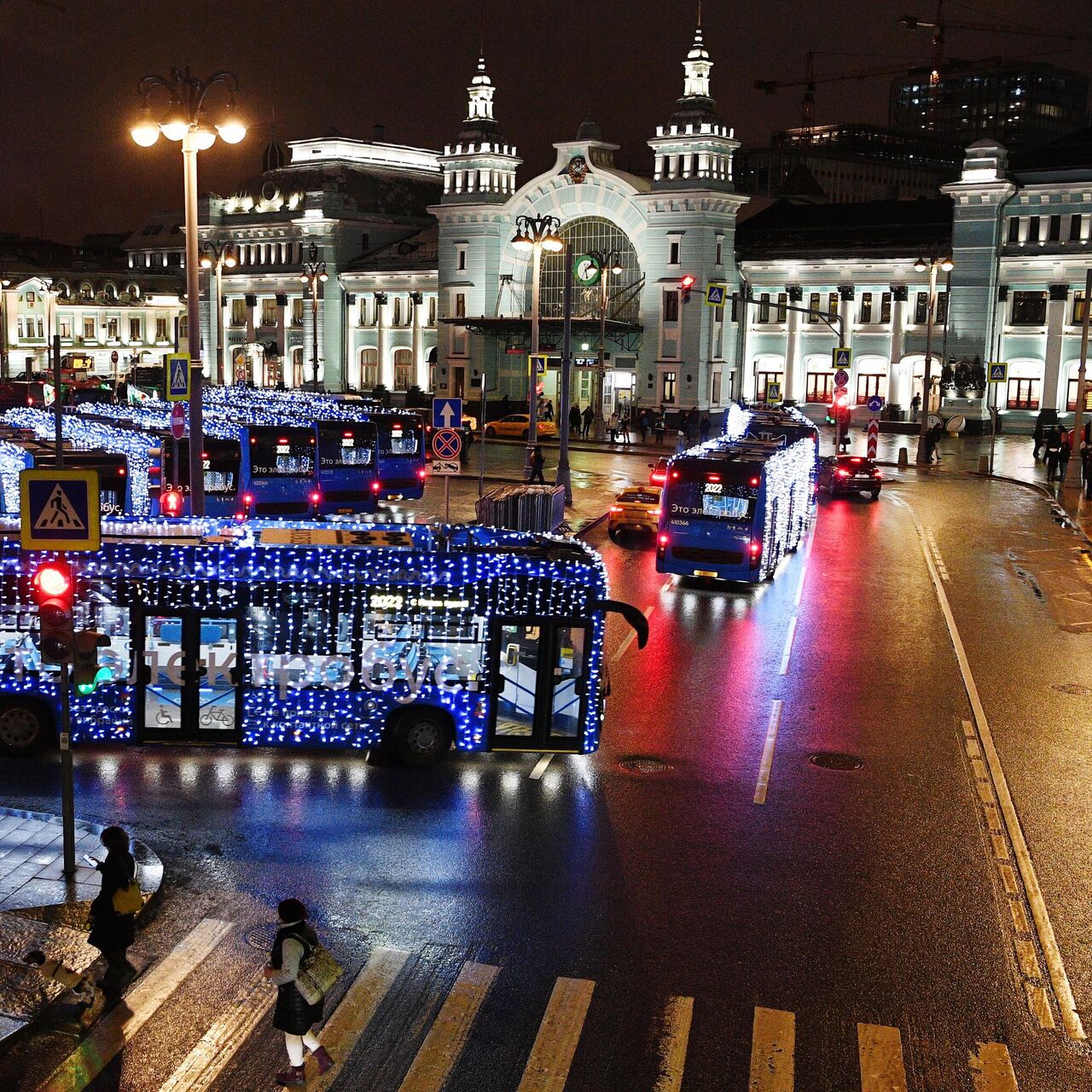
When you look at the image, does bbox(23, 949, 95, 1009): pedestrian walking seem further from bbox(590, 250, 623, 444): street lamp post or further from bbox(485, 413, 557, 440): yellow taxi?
bbox(590, 250, 623, 444): street lamp post

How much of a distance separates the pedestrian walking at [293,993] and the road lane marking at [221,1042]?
51cm

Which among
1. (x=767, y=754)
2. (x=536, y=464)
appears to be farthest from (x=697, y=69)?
(x=767, y=754)

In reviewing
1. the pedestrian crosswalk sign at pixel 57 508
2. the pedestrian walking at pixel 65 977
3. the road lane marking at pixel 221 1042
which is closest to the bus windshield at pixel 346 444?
the pedestrian crosswalk sign at pixel 57 508

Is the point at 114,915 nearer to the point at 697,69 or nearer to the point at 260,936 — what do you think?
the point at 260,936

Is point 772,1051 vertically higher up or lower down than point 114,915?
lower down

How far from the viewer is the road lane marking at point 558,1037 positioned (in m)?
8.79

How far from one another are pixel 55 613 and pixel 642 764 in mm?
6851

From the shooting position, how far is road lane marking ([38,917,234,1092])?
8867 mm

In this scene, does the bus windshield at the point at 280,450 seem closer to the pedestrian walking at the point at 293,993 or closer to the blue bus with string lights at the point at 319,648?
the blue bus with string lights at the point at 319,648

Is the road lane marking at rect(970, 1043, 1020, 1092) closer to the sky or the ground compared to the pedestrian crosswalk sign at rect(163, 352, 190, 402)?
closer to the ground

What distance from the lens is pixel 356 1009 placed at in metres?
9.74

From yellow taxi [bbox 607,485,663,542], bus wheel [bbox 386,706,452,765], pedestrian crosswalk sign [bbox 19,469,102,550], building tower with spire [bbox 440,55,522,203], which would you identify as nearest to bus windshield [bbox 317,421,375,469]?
yellow taxi [bbox 607,485,663,542]

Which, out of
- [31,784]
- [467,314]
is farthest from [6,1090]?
[467,314]

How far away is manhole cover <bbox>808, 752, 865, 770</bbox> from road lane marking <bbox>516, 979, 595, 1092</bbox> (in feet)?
20.5
